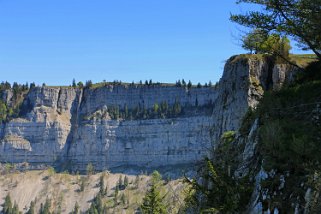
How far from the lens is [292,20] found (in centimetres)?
1755

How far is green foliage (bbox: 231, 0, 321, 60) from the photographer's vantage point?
1616 centimetres

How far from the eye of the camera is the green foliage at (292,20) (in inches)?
636

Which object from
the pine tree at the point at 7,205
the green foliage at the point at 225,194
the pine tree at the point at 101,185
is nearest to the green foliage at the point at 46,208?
the pine tree at the point at 7,205

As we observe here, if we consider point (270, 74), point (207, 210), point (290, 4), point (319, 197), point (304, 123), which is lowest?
point (207, 210)

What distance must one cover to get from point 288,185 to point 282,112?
3.84 metres

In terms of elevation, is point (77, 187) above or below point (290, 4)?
below

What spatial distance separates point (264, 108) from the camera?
1553 cm

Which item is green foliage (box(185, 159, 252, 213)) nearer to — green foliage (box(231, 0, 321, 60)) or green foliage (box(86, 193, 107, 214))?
green foliage (box(231, 0, 321, 60))

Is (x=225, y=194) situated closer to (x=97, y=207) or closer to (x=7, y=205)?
(x=97, y=207)

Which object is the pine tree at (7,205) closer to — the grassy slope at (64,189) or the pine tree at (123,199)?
the grassy slope at (64,189)

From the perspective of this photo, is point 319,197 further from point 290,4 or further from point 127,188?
point 127,188

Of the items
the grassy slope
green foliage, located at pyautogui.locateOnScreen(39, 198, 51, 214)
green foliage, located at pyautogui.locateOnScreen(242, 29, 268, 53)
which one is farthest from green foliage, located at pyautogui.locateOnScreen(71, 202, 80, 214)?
green foliage, located at pyautogui.locateOnScreen(242, 29, 268, 53)

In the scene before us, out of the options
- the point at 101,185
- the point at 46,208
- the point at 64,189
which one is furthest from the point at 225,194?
the point at 64,189

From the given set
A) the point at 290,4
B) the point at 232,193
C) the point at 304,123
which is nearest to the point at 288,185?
the point at 232,193
